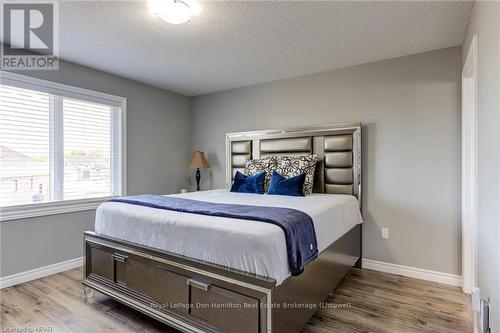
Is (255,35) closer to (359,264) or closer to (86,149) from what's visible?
(86,149)

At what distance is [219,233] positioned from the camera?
1696mm

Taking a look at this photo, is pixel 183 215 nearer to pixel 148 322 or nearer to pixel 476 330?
pixel 148 322

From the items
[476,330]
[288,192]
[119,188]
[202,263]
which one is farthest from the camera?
[119,188]

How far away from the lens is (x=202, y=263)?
1748mm

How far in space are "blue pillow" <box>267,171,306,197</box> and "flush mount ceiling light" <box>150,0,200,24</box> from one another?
191cm

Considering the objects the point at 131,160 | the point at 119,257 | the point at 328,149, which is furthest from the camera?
the point at 131,160

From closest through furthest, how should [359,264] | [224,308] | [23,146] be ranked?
[224,308] → [23,146] → [359,264]

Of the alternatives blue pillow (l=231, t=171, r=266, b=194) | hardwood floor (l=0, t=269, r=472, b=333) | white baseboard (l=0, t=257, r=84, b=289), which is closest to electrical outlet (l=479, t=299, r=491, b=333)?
hardwood floor (l=0, t=269, r=472, b=333)

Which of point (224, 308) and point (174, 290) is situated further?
point (174, 290)

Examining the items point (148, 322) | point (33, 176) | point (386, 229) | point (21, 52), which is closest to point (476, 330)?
point (386, 229)

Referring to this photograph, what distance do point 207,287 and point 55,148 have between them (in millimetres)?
2610

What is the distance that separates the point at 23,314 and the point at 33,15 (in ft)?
8.12
